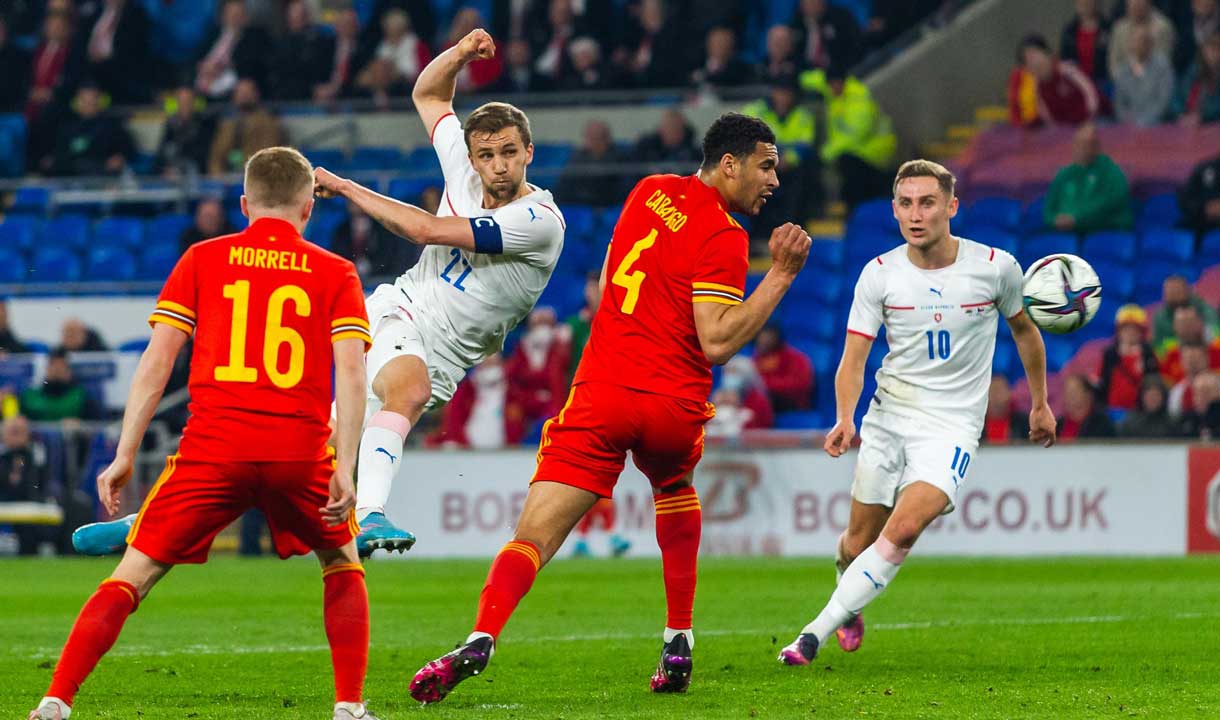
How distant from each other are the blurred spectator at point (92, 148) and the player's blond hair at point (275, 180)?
17.8 metres

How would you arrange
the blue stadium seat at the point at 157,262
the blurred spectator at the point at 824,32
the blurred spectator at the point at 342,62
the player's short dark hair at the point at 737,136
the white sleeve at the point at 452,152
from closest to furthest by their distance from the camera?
1. the player's short dark hair at the point at 737,136
2. the white sleeve at the point at 452,152
3. the blurred spectator at the point at 824,32
4. the blue stadium seat at the point at 157,262
5. the blurred spectator at the point at 342,62

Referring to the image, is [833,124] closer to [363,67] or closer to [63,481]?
[363,67]

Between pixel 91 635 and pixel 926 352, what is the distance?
4312 millimetres

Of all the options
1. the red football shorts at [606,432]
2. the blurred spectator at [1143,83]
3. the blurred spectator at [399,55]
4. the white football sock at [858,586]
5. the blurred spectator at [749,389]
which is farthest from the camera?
the blurred spectator at [399,55]

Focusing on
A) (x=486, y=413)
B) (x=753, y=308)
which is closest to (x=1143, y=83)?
(x=486, y=413)

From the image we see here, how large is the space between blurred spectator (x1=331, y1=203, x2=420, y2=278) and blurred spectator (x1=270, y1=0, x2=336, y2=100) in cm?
382

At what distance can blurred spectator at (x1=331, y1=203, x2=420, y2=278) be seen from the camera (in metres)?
19.6

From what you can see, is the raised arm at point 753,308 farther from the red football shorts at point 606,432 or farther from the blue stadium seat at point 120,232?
the blue stadium seat at point 120,232

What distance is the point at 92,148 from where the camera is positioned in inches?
926

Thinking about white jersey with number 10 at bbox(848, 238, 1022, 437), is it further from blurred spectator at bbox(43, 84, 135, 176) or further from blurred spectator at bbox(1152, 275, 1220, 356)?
blurred spectator at bbox(43, 84, 135, 176)

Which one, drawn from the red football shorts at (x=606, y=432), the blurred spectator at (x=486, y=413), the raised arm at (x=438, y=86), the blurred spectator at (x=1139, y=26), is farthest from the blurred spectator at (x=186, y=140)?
the red football shorts at (x=606, y=432)

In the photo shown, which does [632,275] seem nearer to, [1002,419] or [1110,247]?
[1002,419]

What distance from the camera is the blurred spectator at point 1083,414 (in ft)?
54.1

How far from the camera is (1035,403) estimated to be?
353 inches
